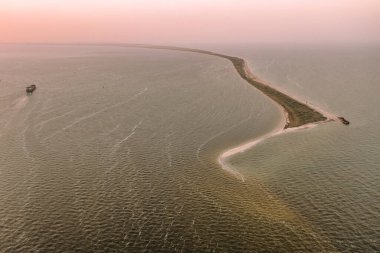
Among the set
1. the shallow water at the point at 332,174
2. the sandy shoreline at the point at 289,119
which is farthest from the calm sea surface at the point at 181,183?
the sandy shoreline at the point at 289,119

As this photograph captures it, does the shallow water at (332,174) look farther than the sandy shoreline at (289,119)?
No

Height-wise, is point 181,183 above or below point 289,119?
above

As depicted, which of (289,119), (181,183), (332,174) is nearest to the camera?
(181,183)

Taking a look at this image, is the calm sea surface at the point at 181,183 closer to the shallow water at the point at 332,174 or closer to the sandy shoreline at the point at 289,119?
the shallow water at the point at 332,174

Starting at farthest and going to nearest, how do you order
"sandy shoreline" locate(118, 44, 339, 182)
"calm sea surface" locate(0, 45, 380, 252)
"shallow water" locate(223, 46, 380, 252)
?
"sandy shoreline" locate(118, 44, 339, 182)
"shallow water" locate(223, 46, 380, 252)
"calm sea surface" locate(0, 45, 380, 252)

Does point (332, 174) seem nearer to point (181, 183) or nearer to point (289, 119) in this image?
point (181, 183)

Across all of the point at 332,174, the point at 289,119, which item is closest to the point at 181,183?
the point at 332,174

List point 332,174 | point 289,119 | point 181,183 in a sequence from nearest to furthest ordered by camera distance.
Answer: point 181,183, point 332,174, point 289,119

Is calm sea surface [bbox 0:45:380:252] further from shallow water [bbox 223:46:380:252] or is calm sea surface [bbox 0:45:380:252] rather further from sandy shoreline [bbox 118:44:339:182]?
sandy shoreline [bbox 118:44:339:182]

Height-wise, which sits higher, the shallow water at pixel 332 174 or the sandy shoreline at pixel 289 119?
the shallow water at pixel 332 174

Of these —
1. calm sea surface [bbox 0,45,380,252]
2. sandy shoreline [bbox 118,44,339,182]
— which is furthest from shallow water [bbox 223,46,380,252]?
sandy shoreline [bbox 118,44,339,182]

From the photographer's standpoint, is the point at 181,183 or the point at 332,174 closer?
the point at 181,183

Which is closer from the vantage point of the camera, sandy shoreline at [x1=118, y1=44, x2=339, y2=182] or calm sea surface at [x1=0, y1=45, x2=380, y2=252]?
calm sea surface at [x1=0, y1=45, x2=380, y2=252]

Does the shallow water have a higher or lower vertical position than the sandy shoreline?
higher
